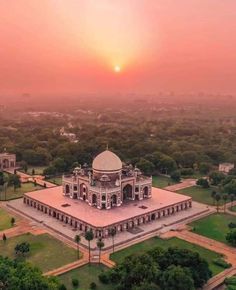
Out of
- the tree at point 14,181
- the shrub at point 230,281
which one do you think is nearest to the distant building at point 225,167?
the tree at point 14,181

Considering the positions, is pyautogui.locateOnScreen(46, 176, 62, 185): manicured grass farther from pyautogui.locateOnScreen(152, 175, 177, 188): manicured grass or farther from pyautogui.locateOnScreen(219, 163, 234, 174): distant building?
pyautogui.locateOnScreen(219, 163, 234, 174): distant building

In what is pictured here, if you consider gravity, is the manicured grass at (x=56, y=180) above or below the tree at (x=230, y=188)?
below

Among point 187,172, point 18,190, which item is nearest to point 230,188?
point 187,172

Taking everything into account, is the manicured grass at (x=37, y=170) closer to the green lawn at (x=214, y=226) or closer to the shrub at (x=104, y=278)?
the green lawn at (x=214, y=226)

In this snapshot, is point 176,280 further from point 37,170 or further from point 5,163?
point 5,163

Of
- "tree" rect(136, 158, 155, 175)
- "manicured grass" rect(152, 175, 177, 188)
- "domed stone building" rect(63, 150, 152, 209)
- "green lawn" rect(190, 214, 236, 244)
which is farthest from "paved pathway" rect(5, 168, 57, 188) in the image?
"green lawn" rect(190, 214, 236, 244)

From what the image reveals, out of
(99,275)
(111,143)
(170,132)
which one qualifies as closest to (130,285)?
(99,275)

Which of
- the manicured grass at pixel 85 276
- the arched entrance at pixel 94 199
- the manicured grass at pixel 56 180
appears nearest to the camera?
the manicured grass at pixel 85 276
